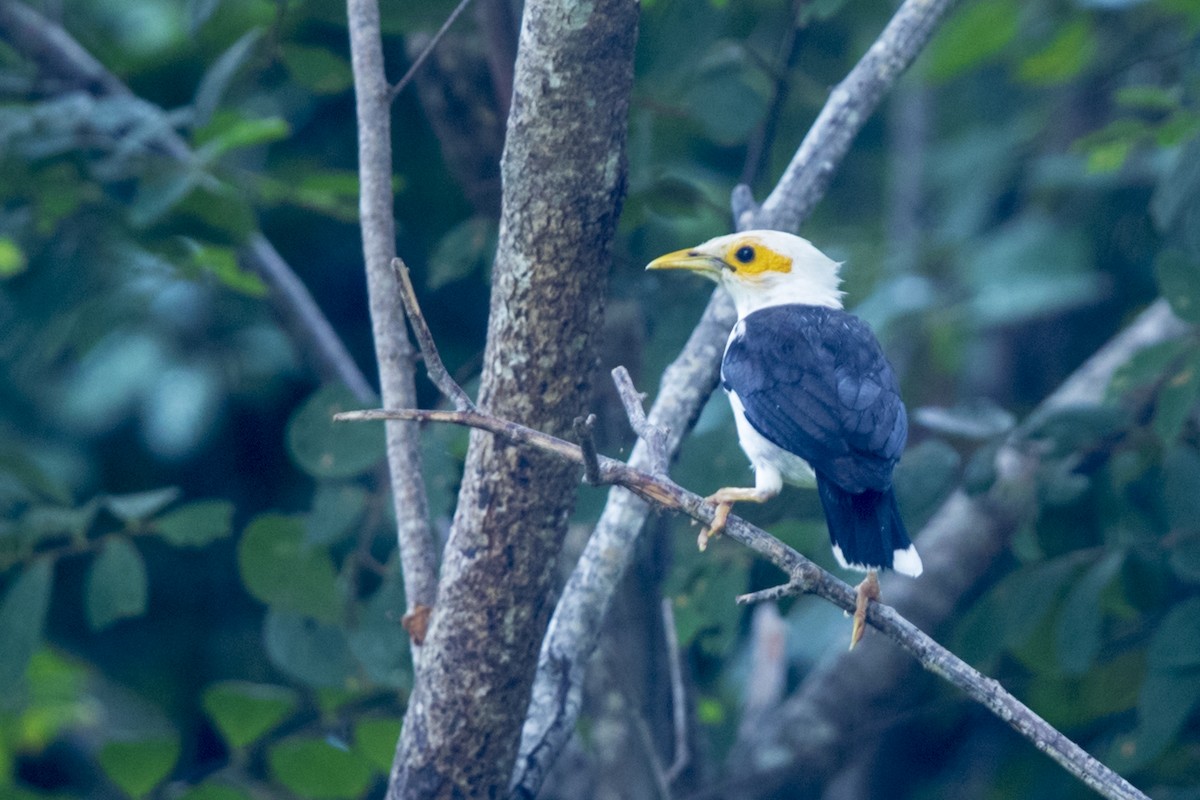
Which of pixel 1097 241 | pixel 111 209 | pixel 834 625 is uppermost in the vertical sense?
pixel 1097 241

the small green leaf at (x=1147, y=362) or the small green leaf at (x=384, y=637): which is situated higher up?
the small green leaf at (x=1147, y=362)

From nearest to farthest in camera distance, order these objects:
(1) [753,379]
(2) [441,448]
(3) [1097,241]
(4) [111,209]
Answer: (1) [753,379] → (2) [441,448] → (4) [111,209] → (3) [1097,241]

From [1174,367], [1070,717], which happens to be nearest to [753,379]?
[1174,367]

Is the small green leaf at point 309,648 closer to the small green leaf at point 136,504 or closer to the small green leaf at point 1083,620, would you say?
the small green leaf at point 136,504

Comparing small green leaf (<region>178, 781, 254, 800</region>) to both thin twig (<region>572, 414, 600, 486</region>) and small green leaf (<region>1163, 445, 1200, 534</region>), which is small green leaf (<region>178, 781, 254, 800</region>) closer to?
thin twig (<region>572, 414, 600, 486</region>)

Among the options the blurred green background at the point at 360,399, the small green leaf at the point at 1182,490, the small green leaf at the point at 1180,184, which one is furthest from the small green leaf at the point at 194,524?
the small green leaf at the point at 1180,184

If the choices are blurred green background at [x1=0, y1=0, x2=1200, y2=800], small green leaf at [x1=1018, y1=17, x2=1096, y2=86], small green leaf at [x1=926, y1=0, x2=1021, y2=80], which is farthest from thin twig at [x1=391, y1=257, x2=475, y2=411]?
small green leaf at [x1=1018, y1=17, x2=1096, y2=86]

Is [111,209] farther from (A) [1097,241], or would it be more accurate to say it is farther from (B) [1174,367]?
(A) [1097,241]

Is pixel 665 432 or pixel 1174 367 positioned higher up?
pixel 1174 367

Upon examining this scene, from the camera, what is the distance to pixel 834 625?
4.53 metres

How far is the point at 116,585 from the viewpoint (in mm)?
3350

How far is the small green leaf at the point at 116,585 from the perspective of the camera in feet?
10.9

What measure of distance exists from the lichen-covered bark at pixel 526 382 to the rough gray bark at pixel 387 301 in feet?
0.61

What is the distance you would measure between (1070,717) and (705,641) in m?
1.37
